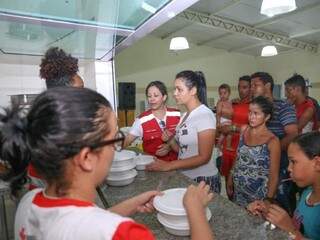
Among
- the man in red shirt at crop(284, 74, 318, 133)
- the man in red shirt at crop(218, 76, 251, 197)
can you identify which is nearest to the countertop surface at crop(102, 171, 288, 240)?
the man in red shirt at crop(218, 76, 251, 197)

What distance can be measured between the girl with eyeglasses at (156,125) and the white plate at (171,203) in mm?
920

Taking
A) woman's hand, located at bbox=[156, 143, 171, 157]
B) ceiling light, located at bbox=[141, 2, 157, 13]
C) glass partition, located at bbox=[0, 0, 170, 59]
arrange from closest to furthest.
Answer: ceiling light, located at bbox=[141, 2, 157, 13]
glass partition, located at bbox=[0, 0, 170, 59]
woman's hand, located at bbox=[156, 143, 171, 157]

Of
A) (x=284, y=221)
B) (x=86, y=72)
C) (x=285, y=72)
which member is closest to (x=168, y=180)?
(x=284, y=221)

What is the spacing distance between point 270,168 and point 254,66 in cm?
843

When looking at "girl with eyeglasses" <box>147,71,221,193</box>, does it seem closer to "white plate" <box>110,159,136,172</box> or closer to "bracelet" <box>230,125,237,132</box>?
"white plate" <box>110,159,136,172</box>

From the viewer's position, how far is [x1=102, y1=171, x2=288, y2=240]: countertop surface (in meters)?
0.84

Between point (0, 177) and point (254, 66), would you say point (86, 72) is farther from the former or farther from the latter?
point (254, 66)

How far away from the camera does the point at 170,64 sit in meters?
8.15

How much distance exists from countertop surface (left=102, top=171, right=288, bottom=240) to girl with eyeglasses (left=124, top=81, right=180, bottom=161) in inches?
25.1

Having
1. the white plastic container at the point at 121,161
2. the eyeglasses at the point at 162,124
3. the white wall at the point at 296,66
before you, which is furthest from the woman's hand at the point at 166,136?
the white wall at the point at 296,66

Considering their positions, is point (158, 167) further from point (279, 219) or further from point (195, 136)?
point (279, 219)

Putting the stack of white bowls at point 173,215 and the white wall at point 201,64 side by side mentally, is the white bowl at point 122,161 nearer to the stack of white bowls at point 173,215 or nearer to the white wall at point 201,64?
the stack of white bowls at point 173,215

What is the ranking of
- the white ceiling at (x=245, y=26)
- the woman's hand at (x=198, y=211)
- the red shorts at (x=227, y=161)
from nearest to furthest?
the woman's hand at (x=198, y=211), the red shorts at (x=227, y=161), the white ceiling at (x=245, y=26)

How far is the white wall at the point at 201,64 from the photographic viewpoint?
7695 millimetres
